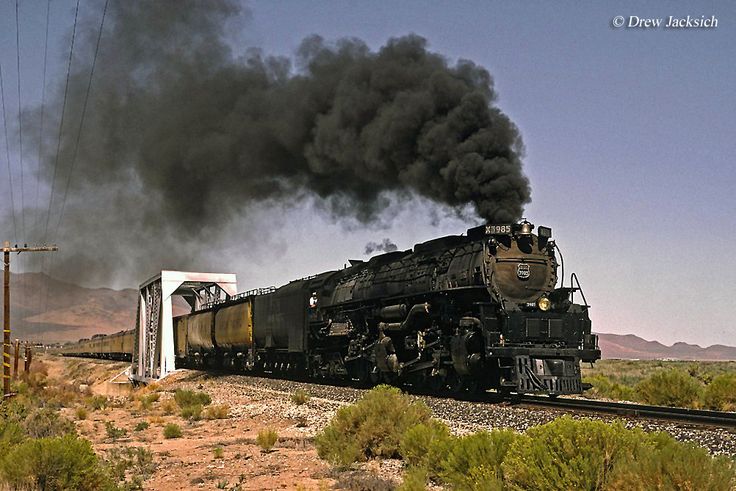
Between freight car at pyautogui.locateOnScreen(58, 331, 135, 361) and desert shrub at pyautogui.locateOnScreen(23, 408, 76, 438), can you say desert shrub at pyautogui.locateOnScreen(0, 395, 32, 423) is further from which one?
freight car at pyautogui.locateOnScreen(58, 331, 135, 361)

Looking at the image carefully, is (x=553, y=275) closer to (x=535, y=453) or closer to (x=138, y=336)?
(x=535, y=453)

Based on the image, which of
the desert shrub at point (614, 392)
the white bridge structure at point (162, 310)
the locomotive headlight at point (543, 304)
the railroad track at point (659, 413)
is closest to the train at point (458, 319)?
the locomotive headlight at point (543, 304)

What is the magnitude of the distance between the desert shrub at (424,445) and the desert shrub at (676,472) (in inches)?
131

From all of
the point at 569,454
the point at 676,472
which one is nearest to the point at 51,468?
the point at 569,454

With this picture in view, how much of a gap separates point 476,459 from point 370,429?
12.2ft

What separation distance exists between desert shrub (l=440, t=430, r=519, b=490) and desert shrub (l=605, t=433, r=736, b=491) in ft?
5.55

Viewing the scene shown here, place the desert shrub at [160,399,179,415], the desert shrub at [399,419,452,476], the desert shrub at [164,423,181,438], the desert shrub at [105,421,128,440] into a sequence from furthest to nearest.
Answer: the desert shrub at [160,399,179,415], the desert shrub at [105,421,128,440], the desert shrub at [164,423,181,438], the desert shrub at [399,419,452,476]

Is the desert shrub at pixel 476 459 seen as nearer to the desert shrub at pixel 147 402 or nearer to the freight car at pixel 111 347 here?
the desert shrub at pixel 147 402

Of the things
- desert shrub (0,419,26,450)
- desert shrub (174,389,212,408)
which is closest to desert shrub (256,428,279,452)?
desert shrub (0,419,26,450)

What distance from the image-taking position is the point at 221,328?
4034 centimetres

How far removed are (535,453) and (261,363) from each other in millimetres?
29954

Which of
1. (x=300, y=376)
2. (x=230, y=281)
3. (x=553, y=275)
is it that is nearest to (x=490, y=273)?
(x=553, y=275)

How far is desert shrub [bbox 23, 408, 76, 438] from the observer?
1606 centimetres

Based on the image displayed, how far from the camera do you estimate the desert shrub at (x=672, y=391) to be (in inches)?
765
